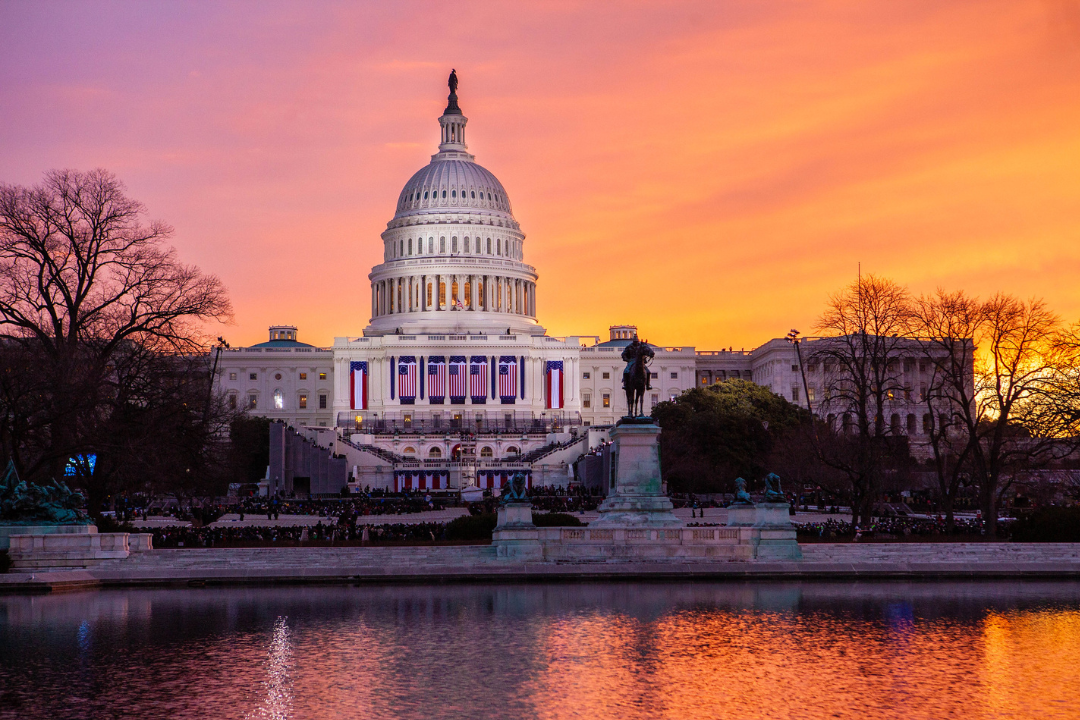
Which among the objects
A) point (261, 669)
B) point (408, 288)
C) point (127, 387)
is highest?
point (408, 288)

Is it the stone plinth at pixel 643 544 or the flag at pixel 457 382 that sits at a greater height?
the flag at pixel 457 382

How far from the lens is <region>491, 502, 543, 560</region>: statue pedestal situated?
38.1 m

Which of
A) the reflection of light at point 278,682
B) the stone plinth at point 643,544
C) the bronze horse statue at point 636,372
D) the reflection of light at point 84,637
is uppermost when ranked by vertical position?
the bronze horse statue at point 636,372

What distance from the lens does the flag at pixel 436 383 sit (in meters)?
140

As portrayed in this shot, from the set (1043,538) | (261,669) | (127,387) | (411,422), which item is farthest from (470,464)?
(261,669)

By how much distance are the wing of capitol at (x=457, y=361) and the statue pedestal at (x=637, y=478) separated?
7417cm

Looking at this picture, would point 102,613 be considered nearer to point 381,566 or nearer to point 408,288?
point 381,566

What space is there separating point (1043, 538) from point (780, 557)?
10.4 m

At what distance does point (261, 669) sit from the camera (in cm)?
2114

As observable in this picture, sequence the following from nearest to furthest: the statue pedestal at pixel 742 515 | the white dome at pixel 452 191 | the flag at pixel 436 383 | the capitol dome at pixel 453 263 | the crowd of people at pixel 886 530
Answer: the statue pedestal at pixel 742 515 → the crowd of people at pixel 886 530 → the flag at pixel 436 383 → the capitol dome at pixel 453 263 → the white dome at pixel 452 191

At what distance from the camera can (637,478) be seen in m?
40.3

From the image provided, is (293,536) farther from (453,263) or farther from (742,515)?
(453,263)

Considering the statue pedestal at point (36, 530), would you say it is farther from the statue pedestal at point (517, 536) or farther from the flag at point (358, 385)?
the flag at point (358, 385)

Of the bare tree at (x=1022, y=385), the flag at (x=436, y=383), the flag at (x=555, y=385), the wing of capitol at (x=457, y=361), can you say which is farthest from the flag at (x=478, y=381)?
the bare tree at (x=1022, y=385)
